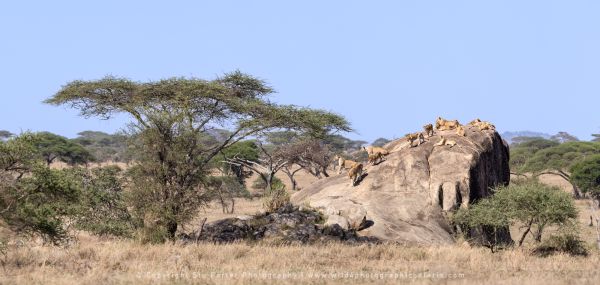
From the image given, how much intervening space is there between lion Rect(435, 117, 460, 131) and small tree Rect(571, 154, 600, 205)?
27.6 m

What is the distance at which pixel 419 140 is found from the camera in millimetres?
34281

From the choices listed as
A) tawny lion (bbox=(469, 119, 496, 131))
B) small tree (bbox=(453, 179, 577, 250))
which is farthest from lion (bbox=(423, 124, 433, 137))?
small tree (bbox=(453, 179, 577, 250))

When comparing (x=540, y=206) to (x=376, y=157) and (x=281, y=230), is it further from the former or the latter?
(x=281, y=230)

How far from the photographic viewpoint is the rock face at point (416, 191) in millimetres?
29766

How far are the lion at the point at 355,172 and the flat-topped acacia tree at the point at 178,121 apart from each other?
7.93ft

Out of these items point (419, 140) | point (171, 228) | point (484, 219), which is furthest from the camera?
point (419, 140)

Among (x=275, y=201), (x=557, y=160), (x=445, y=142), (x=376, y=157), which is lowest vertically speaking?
(x=275, y=201)

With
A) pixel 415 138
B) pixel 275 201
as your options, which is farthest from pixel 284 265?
pixel 415 138

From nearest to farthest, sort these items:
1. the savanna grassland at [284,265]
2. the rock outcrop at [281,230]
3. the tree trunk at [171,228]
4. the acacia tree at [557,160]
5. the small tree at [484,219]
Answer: the savanna grassland at [284,265]
the tree trunk at [171,228]
the small tree at [484,219]
the rock outcrop at [281,230]
the acacia tree at [557,160]

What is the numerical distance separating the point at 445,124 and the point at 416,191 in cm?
545

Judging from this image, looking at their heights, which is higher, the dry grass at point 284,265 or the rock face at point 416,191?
the rock face at point 416,191

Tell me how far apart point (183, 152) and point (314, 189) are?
9.02 metres

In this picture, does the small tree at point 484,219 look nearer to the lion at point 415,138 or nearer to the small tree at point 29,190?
the lion at point 415,138

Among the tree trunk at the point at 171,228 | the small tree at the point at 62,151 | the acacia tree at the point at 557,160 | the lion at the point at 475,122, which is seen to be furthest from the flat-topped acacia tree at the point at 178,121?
the small tree at the point at 62,151
